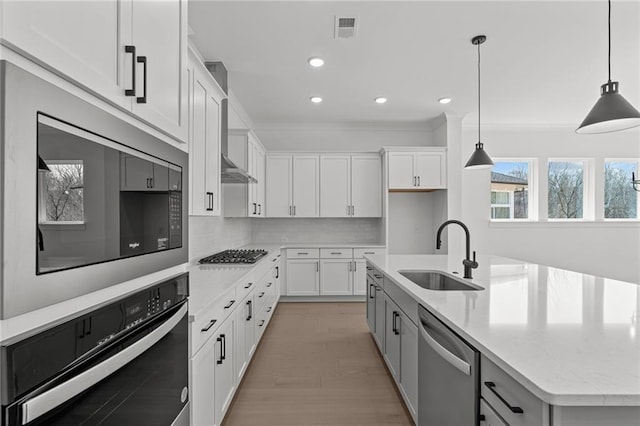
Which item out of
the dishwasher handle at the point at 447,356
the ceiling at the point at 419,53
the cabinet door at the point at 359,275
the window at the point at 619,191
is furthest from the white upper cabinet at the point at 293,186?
the window at the point at 619,191

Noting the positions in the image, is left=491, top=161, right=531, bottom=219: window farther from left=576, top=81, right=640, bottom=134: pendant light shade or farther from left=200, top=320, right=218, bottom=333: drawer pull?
left=200, top=320, right=218, bottom=333: drawer pull

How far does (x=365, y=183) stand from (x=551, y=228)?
10.9ft

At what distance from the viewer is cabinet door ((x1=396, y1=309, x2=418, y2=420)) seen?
76.6 inches

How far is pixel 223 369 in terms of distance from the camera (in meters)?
1.99

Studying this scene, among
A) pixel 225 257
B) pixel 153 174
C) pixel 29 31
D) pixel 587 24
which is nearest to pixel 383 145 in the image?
pixel 587 24

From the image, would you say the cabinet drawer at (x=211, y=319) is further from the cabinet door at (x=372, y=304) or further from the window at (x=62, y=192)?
the cabinet door at (x=372, y=304)

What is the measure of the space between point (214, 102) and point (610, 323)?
8.93ft

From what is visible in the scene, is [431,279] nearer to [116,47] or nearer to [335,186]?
[116,47]

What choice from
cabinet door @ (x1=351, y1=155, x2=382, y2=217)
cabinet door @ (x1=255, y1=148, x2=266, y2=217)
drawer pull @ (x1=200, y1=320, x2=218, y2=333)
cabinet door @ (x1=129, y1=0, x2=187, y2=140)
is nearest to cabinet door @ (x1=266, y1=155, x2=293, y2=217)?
cabinet door @ (x1=255, y1=148, x2=266, y2=217)

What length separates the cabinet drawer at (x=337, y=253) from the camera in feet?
17.2

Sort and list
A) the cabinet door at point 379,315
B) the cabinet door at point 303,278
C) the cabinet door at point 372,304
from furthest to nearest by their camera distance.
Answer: the cabinet door at point 303,278 < the cabinet door at point 372,304 < the cabinet door at point 379,315

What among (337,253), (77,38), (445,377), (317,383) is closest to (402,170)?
(337,253)

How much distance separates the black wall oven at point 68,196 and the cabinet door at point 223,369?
3.29ft

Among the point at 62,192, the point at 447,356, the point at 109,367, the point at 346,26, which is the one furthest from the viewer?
the point at 346,26
